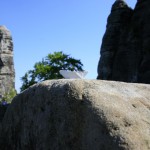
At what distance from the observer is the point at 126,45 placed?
1203 inches

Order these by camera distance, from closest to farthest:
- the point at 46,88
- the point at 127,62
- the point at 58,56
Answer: the point at 46,88, the point at 127,62, the point at 58,56

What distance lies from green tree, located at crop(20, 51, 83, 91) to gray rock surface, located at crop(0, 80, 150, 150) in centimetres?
3990

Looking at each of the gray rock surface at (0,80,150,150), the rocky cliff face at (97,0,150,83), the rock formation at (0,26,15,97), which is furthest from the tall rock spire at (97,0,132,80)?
the gray rock surface at (0,80,150,150)

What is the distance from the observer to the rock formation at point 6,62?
2425 centimetres

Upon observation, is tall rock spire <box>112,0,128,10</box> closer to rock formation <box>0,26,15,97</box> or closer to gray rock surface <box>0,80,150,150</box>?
rock formation <box>0,26,15,97</box>

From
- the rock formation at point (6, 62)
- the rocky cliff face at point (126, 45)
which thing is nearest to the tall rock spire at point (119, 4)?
the rocky cliff face at point (126, 45)

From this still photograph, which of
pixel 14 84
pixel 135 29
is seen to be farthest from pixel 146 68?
pixel 14 84

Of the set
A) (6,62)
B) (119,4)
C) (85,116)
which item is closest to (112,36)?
(119,4)

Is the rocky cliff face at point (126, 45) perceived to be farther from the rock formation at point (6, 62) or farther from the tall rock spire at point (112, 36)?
the rock formation at point (6, 62)

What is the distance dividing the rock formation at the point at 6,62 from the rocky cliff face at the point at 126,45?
854cm

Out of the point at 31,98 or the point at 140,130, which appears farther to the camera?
the point at 31,98

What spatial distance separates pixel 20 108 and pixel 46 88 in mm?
619

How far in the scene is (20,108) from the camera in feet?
13.6

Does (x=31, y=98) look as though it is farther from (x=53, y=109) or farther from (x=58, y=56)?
(x=58, y=56)
